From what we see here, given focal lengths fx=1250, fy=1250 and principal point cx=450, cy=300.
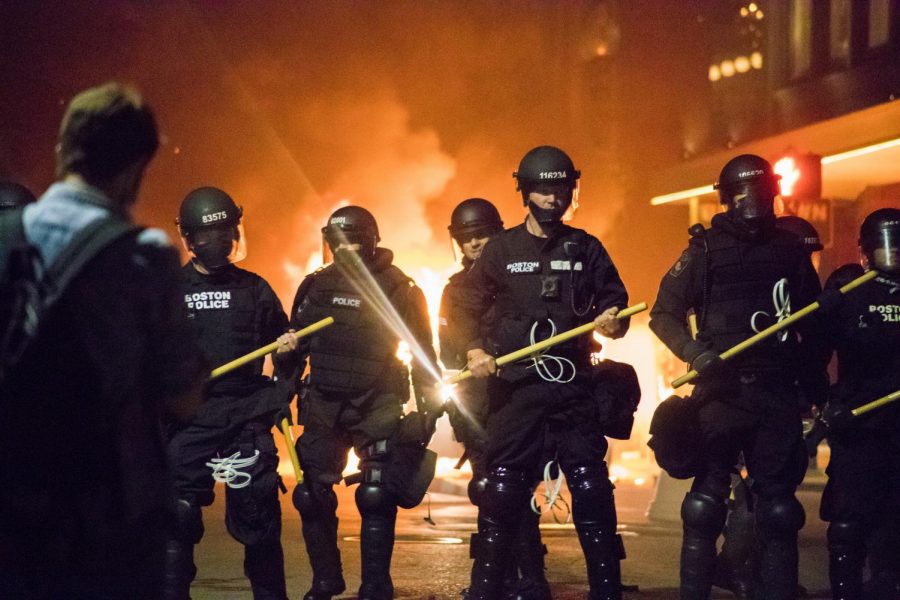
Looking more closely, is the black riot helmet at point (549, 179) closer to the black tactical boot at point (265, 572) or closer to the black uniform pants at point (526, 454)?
the black uniform pants at point (526, 454)

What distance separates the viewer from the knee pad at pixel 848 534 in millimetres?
6227

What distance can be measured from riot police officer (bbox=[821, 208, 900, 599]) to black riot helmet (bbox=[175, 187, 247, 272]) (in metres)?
3.22

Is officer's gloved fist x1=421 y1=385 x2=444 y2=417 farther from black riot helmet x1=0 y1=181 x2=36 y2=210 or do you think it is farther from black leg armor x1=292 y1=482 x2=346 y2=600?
black riot helmet x1=0 y1=181 x2=36 y2=210

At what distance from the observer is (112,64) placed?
1800cm

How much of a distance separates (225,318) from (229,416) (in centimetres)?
54

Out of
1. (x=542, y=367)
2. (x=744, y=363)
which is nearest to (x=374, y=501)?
(x=542, y=367)

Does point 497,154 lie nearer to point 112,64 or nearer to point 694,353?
point 112,64

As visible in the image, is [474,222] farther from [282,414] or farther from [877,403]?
[877,403]

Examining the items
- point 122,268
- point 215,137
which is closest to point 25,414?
point 122,268

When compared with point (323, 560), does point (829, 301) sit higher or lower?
higher

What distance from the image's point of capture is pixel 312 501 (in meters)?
6.96

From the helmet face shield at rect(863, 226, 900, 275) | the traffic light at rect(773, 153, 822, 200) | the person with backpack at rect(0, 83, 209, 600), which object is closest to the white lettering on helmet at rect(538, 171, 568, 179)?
the helmet face shield at rect(863, 226, 900, 275)

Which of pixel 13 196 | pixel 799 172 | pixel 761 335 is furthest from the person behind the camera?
pixel 799 172

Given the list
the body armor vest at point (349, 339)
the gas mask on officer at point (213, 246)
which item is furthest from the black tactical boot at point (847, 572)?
the gas mask on officer at point (213, 246)
